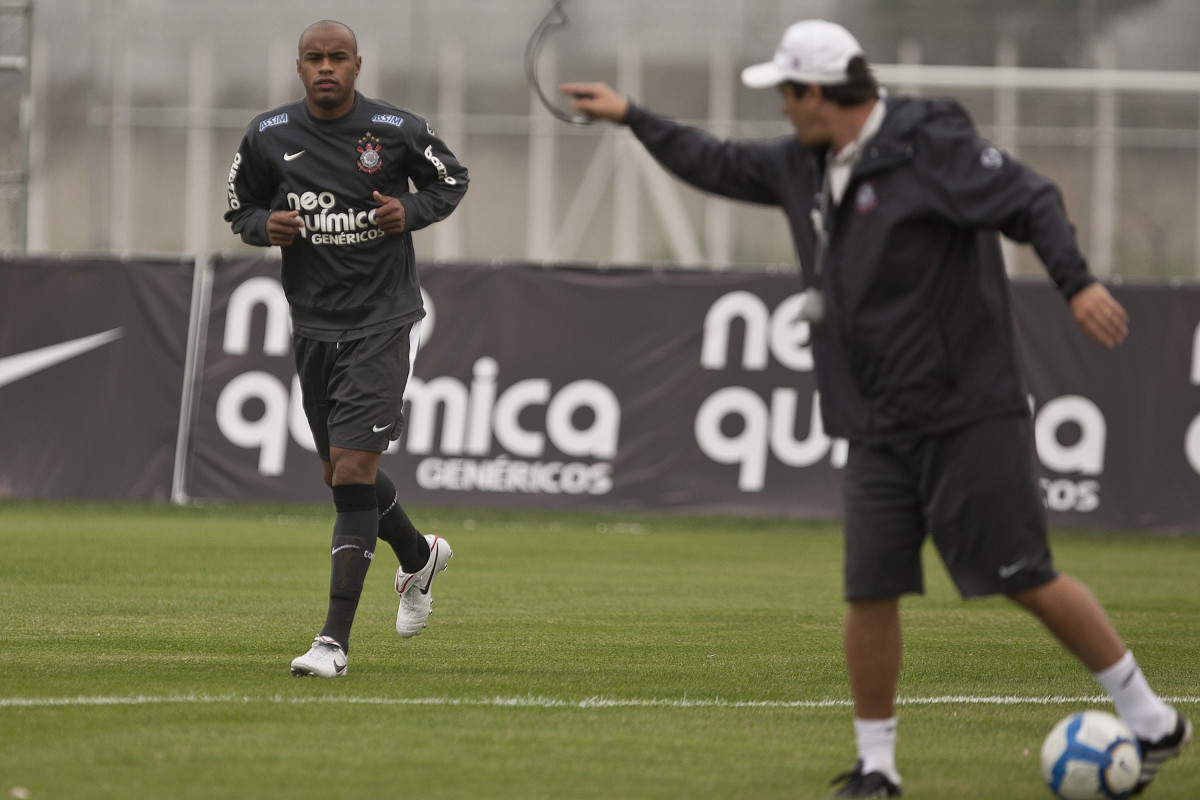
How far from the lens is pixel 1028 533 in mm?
4777

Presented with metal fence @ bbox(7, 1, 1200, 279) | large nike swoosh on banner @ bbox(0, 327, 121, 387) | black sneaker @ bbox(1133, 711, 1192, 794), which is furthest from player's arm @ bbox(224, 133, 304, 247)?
metal fence @ bbox(7, 1, 1200, 279)

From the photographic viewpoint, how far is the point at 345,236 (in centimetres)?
700

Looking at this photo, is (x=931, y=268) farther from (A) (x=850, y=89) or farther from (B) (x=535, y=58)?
(B) (x=535, y=58)

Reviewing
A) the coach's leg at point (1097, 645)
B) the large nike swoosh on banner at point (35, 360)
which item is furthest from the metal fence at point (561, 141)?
the coach's leg at point (1097, 645)

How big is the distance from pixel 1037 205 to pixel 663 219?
19.3 meters

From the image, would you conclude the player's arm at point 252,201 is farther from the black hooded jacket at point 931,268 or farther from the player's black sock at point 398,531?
the black hooded jacket at point 931,268

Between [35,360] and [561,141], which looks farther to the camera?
[561,141]

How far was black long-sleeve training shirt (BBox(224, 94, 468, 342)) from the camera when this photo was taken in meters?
6.98

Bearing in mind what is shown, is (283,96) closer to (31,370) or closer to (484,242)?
(484,242)

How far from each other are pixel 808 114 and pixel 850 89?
0.42 ft

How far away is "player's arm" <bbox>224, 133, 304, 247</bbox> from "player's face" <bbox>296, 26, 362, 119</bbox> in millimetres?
335

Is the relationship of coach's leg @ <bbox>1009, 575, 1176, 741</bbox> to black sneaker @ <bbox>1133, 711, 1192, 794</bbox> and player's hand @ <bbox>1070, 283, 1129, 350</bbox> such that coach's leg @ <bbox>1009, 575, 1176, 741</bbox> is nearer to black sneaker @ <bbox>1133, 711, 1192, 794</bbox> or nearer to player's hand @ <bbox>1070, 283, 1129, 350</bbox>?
black sneaker @ <bbox>1133, 711, 1192, 794</bbox>

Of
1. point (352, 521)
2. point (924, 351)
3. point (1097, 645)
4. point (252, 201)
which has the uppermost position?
point (252, 201)

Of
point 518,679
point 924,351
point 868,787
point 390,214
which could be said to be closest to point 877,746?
point 868,787
